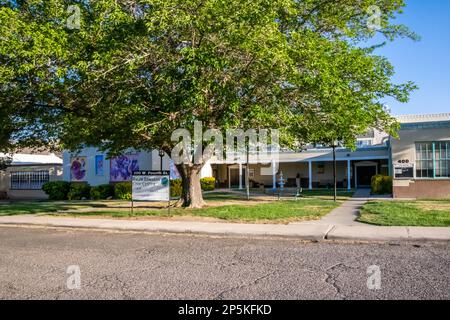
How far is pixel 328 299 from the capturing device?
5484mm

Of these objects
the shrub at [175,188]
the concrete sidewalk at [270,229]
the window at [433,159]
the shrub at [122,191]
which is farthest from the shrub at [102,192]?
the window at [433,159]

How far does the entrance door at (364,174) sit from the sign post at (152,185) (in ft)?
91.4

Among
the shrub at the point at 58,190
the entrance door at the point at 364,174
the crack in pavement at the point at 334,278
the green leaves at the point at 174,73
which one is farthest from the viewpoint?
the entrance door at the point at 364,174

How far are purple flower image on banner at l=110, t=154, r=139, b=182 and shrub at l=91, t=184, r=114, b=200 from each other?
268cm

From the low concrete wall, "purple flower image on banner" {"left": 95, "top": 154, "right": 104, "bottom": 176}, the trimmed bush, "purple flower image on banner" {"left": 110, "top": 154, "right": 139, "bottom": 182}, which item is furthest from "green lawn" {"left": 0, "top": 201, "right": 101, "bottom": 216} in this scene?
the trimmed bush

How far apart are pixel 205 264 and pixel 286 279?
1774 mm

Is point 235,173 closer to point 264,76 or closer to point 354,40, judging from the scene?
point 354,40

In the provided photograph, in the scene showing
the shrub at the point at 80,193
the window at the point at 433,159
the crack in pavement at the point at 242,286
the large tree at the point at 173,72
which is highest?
the large tree at the point at 173,72

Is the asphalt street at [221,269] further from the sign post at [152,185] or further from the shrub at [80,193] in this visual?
the shrub at [80,193]

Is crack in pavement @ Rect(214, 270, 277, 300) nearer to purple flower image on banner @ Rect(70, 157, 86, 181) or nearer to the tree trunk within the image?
the tree trunk

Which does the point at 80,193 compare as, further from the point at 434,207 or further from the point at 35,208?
the point at 434,207

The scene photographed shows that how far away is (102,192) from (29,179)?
10.7 metres

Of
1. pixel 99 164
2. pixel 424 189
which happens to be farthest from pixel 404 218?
pixel 99 164

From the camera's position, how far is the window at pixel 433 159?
22.0 m
